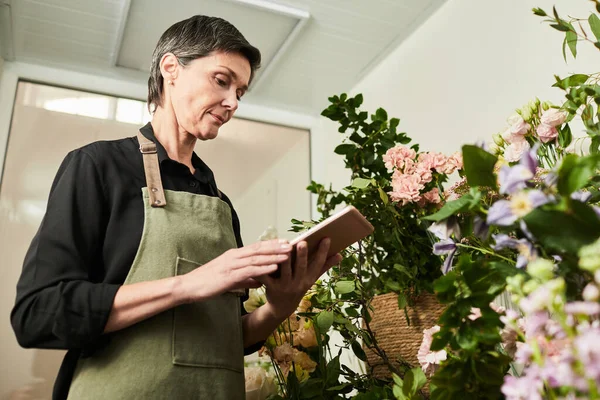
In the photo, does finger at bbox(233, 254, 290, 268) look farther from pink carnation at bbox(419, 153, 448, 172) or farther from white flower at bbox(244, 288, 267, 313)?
pink carnation at bbox(419, 153, 448, 172)

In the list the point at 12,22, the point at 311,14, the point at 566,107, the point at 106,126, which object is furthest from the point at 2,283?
the point at 566,107

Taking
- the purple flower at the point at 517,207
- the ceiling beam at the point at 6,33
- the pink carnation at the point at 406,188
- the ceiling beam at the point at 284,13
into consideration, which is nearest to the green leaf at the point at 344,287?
the pink carnation at the point at 406,188

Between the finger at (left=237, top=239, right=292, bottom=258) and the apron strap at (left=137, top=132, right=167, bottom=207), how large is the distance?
0.26m

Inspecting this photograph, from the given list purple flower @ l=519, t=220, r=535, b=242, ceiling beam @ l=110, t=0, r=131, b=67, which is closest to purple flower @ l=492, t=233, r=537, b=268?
purple flower @ l=519, t=220, r=535, b=242

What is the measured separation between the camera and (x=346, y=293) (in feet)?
4.90

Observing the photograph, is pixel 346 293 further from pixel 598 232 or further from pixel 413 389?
pixel 598 232

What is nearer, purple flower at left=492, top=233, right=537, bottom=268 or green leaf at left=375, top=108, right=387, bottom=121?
purple flower at left=492, top=233, right=537, bottom=268

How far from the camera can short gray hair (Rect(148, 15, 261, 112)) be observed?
1322 millimetres

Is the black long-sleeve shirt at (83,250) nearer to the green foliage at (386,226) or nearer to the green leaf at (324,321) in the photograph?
the green leaf at (324,321)

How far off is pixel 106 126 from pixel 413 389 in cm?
221

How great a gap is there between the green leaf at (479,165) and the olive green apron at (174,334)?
67cm

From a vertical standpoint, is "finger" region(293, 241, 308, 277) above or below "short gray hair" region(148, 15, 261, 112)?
below

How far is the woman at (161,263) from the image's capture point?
0.97 m

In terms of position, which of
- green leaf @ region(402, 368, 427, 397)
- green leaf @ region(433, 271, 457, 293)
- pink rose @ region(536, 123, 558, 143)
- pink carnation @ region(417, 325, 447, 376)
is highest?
pink rose @ region(536, 123, 558, 143)
